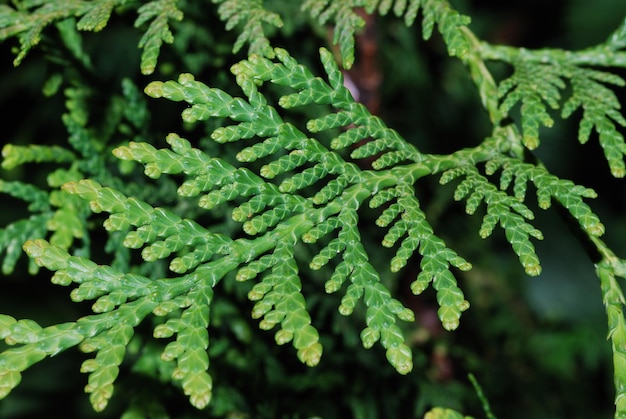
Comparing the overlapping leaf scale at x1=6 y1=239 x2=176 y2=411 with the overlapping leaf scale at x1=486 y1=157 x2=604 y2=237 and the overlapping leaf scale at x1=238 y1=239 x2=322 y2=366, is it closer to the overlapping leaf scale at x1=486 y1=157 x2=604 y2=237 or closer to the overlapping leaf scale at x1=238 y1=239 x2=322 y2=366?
the overlapping leaf scale at x1=238 y1=239 x2=322 y2=366

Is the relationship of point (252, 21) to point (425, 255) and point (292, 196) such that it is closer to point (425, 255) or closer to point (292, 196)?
point (292, 196)

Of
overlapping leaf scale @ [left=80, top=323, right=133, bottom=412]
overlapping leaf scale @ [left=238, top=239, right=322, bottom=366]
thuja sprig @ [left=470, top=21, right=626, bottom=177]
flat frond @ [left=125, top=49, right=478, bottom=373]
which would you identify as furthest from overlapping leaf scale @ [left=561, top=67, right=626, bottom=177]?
overlapping leaf scale @ [left=80, top=323, right=133, bottom=412]

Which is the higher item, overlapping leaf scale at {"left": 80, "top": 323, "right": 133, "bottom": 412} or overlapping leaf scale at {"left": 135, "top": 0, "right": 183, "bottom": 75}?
overlapping leaf scale at {"left": 135, "top": 0, "right": 183, "bottom": 75}

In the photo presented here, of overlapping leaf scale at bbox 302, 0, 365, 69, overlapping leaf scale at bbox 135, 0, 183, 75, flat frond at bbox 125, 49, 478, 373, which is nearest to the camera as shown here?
flat frond at bbox 125, 49, 478, 373

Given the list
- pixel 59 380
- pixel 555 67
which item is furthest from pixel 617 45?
pixel 59 380

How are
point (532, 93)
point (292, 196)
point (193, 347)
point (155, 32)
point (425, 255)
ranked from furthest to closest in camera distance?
point (532, 93)
point (155, 32)
point (292, 196)
point (425, 255)
point (193, 347)

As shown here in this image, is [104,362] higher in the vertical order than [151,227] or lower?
lower

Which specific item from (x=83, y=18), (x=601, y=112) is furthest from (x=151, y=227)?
(x=601, y=112)
